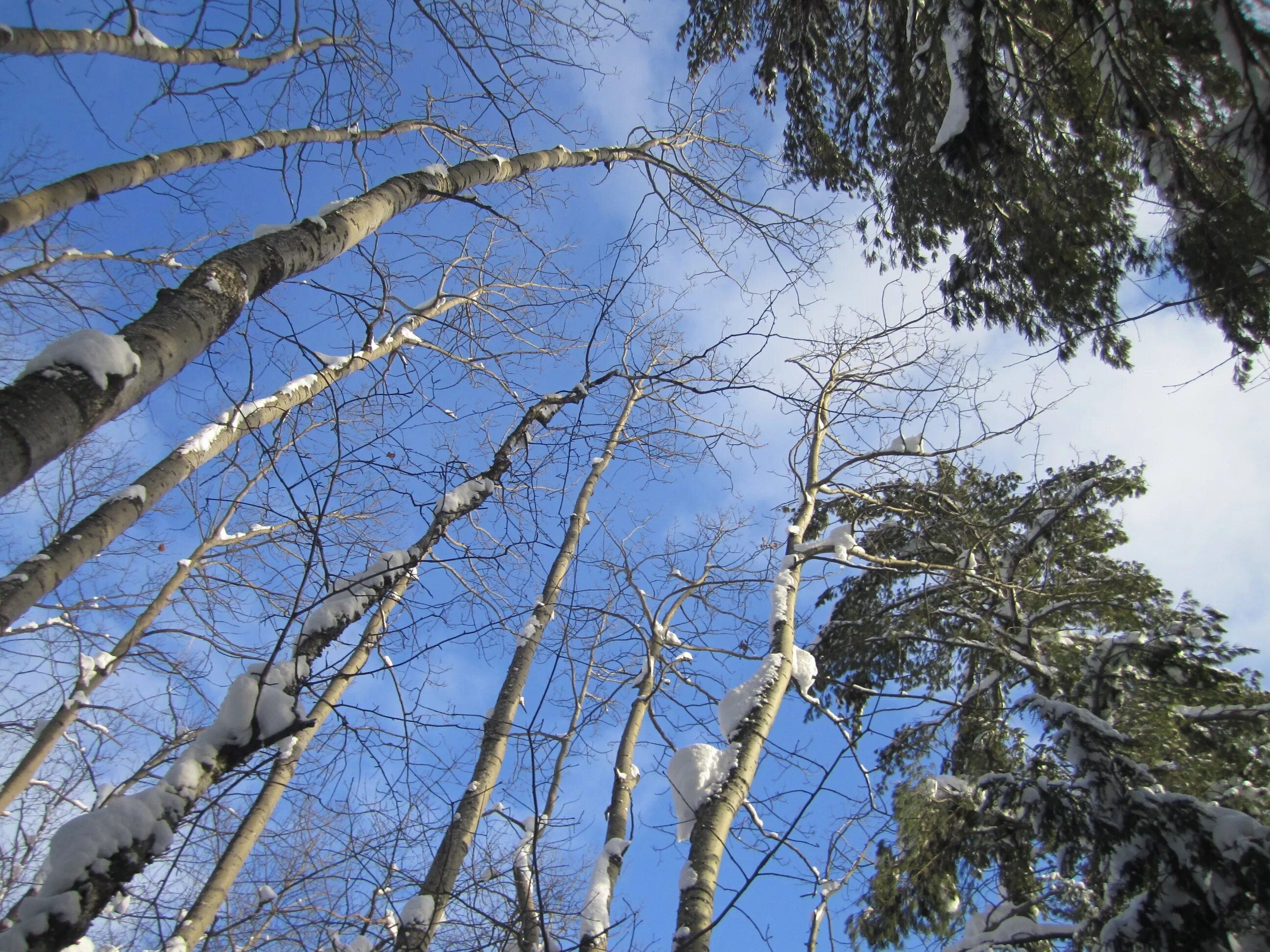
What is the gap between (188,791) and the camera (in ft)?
8.21

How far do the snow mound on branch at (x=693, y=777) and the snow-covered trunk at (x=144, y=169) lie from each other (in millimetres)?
4212

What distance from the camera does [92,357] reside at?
1729mm

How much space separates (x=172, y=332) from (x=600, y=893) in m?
3.91

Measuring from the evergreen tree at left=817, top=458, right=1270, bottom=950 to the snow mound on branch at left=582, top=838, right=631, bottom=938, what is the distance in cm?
195

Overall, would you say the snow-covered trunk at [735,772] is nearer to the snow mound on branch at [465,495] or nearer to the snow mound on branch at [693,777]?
the snow mound on branch at [693,777]

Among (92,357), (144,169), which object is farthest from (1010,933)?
(144,169)

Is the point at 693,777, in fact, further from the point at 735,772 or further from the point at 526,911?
the point at 526,911

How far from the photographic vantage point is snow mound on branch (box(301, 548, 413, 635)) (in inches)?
129

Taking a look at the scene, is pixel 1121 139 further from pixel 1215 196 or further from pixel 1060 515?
pixel 1060 515

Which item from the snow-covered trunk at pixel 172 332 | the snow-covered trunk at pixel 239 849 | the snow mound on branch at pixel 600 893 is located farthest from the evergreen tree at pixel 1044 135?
the snow-covered trunk at pixel 239 849

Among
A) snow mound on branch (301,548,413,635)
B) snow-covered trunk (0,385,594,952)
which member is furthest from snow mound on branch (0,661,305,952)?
snow mound on branch (301,548,413,635)

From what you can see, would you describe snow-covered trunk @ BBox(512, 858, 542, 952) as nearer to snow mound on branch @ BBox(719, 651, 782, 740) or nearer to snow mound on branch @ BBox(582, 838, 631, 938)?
snow mound on branch @ BBox(582, 838, 631, 938)

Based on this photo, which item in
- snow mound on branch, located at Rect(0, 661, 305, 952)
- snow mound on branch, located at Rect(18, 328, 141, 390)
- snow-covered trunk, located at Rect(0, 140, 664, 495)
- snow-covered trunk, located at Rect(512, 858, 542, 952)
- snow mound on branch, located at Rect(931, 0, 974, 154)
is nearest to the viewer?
snow-covered trunk, located at Rect(0, 140, 664, 495)

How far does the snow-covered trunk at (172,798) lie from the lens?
215 centimetres
